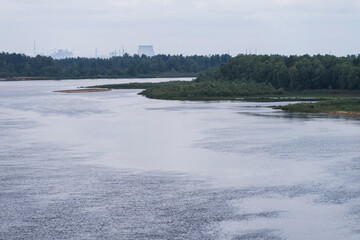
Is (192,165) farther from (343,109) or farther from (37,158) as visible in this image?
(343,109)

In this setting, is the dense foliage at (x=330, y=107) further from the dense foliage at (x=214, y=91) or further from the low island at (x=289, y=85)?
the dense foliage at (x=214, y=91)

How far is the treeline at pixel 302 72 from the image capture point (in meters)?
150

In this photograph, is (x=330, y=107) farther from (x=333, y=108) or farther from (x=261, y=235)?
(x=261, y=235)

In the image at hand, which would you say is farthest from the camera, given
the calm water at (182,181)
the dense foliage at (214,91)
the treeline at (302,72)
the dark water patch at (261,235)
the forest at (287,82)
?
the dense foliage at (214,91)

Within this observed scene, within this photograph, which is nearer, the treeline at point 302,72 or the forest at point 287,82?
the treeline at point 302,72

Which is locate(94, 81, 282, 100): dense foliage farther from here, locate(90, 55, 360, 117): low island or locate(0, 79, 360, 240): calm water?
locate(0, 79, 360, 240): calm water

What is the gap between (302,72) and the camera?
520ft

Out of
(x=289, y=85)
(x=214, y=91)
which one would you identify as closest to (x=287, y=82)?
(x=289, y=85)

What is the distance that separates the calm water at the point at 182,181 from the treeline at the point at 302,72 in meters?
68.7

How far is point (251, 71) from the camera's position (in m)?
182

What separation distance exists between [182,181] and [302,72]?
11833cm

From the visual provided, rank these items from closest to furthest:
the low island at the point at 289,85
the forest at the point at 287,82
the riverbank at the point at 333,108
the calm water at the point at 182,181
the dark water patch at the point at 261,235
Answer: the dark water patch at the point at 261,235 < the calm water at the point at 182,181 < the riverbank at the point at 333,108 < the low island at the point at 289,85 < the forest at the point at 287,82

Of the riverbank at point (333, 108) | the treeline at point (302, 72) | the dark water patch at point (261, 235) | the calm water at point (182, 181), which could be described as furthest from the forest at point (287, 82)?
the dark water patch at point (261, 235)

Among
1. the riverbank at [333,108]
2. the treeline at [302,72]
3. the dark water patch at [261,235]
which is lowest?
the dark water patch at [261,235]
